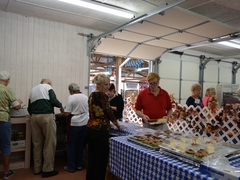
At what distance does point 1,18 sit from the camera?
3.73m

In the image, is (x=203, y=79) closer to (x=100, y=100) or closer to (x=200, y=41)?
(x=200, y=41)

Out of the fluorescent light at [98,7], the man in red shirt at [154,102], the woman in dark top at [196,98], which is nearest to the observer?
the man in red shirt at [154,102]

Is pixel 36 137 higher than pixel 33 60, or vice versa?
pixel 33 60

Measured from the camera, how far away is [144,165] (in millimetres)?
1609

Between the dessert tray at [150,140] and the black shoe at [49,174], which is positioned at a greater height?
the dessert tray at [150,140]

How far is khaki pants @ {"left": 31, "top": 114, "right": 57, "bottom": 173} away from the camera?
3.23m

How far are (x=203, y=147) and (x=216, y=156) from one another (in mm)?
210

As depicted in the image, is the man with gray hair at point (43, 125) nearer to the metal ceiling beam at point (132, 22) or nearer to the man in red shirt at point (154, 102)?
the man in red shirt at point (154, 102)

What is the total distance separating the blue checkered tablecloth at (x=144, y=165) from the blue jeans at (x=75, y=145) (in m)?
1.37

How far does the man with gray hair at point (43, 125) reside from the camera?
322 cm

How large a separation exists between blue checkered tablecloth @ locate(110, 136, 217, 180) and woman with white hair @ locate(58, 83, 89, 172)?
135cm

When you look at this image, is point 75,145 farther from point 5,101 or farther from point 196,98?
point 196,98

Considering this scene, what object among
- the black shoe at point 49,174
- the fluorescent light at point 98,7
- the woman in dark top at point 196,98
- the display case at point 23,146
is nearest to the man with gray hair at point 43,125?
the black shoe at point 49,174

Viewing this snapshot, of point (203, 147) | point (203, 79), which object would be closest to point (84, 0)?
point (203, 147)
